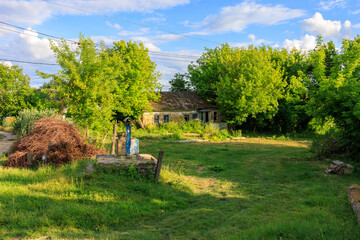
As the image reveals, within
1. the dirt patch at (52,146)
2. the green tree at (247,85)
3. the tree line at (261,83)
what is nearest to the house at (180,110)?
the tree line at (261,83)

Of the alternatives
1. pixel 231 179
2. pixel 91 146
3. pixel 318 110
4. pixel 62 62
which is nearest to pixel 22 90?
pixel 62 62

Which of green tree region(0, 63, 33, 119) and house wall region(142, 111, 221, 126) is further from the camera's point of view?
house wall region(142, 111, 221, 126)

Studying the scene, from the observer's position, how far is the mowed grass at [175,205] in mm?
5766

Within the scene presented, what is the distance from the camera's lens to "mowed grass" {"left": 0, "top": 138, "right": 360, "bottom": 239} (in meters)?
5.77

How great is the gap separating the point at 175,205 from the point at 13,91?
26.5 meters

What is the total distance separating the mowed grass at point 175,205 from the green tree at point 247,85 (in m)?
17.5

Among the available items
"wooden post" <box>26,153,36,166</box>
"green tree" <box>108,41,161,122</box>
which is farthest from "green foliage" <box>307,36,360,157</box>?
"green tree" <box>108,41,161,122</box>


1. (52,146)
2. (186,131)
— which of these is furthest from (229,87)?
(52,146)

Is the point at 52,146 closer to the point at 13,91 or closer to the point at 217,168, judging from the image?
the point at 217,168

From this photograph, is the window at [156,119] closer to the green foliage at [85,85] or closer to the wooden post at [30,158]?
the green foliage at [85,85]

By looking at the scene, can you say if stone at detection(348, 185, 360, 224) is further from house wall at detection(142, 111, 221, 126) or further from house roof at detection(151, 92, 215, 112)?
house roof at detection(151, 92, 215, 112)

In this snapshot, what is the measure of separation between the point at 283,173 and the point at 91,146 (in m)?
8.94

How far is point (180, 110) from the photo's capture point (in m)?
35.0

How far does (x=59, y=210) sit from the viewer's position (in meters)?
6.69
